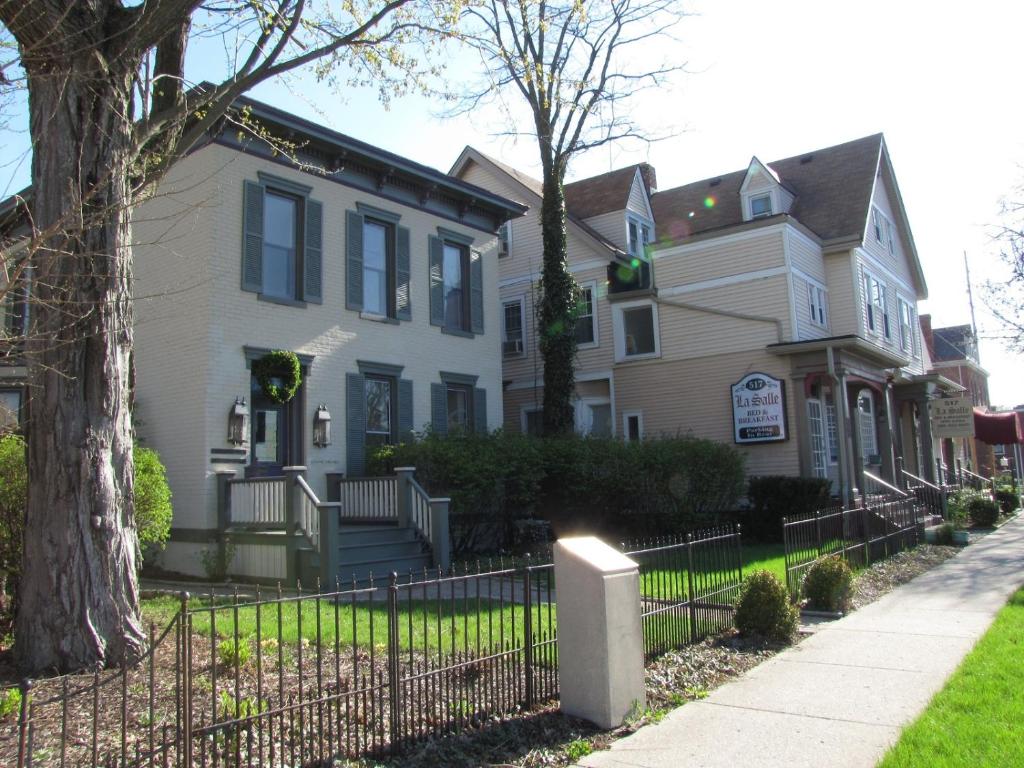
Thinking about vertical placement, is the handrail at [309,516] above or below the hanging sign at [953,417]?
below

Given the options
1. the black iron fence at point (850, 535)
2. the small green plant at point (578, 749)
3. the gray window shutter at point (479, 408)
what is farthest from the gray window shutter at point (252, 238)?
the small green plant at point (578, 749)

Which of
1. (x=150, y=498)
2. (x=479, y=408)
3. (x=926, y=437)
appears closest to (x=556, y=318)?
(x=479, y=408)

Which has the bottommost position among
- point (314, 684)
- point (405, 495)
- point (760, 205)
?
point (314, 684)

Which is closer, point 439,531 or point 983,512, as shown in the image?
point 439,531

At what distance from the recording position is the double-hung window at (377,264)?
16.8 meters

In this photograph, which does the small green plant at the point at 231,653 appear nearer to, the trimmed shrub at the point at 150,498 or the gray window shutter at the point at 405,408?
the trimmed shrub at the point at 150,498

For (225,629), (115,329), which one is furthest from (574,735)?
(115,329)

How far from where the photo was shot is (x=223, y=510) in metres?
13.7

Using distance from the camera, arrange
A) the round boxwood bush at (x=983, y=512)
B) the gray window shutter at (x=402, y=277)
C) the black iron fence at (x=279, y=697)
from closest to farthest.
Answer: the black iron fence at (x=279, y=697) < the gray window shutter at (x=402, y=277) < the round boxwood bush at (x=983, y=512)

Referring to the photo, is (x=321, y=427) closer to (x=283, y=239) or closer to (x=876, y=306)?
(x=283, y=239)

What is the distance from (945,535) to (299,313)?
1350 cm

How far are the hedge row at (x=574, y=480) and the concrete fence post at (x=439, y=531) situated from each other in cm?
109

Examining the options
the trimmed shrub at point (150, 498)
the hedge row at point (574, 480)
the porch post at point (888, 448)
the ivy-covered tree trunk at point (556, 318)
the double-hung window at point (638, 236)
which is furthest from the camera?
the double-hung window at point (638, 236)

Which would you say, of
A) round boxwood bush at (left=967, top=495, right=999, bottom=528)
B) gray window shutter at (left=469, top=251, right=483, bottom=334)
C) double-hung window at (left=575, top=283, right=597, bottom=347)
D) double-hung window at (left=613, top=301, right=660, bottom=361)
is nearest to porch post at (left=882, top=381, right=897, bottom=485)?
round boxwood bush at (left=967, top=495, right=999, bottom=528)
